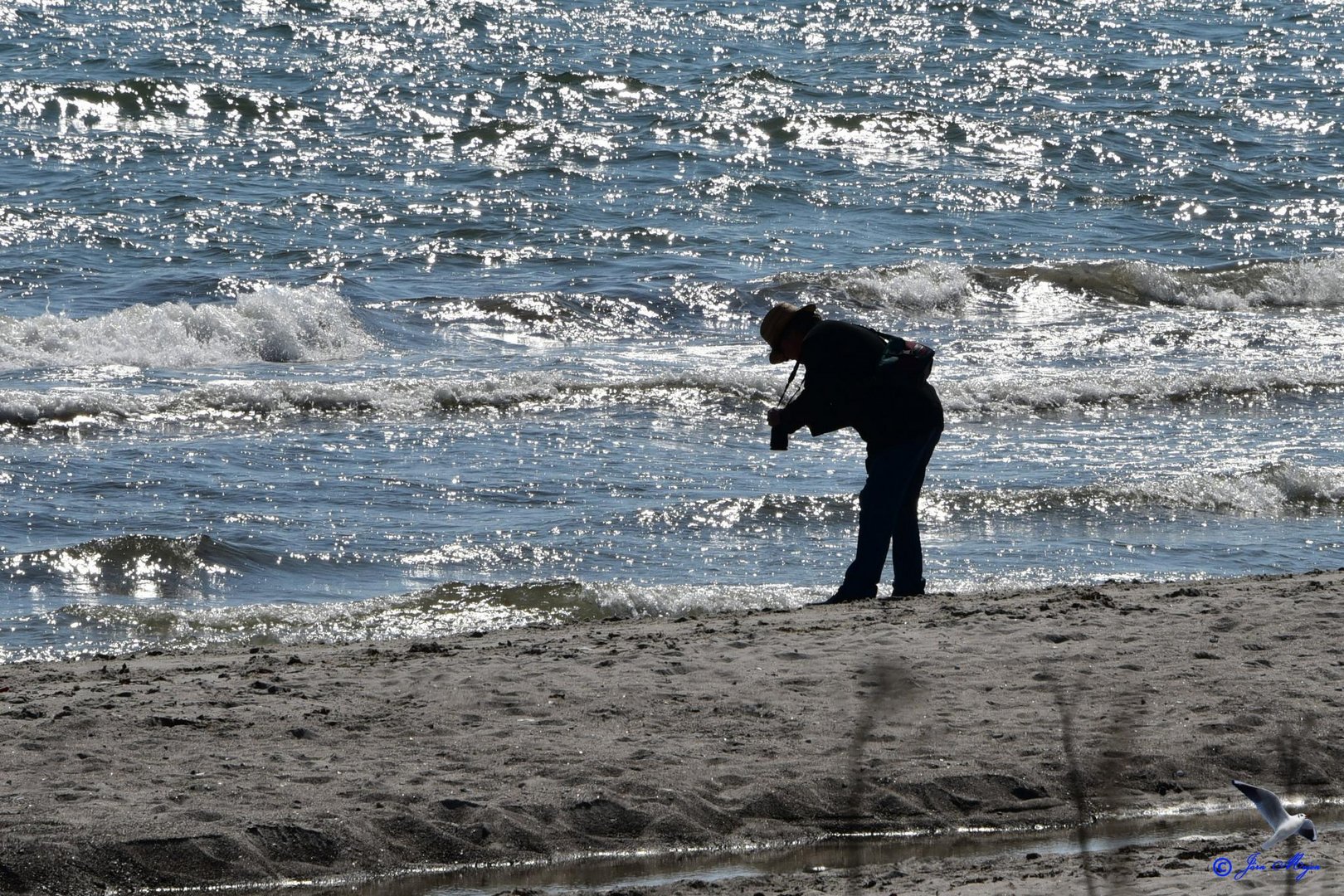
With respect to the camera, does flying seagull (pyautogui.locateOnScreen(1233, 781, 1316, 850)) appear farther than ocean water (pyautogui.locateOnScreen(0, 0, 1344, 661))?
No

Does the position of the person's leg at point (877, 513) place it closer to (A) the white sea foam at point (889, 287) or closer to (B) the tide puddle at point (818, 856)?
(B) the tide puddle at point (818, 856)

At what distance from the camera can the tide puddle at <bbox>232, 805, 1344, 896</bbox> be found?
4531 mm

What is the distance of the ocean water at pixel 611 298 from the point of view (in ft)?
29.1

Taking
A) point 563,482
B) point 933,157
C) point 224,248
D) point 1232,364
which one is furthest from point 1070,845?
point 933,157

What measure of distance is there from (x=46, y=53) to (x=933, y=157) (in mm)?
12880

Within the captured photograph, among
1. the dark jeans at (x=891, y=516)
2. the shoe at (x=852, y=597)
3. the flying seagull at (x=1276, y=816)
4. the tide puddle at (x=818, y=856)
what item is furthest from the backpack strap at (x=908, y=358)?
the flying seagull at (x=1276, y=816)

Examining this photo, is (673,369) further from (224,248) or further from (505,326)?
(224,248)

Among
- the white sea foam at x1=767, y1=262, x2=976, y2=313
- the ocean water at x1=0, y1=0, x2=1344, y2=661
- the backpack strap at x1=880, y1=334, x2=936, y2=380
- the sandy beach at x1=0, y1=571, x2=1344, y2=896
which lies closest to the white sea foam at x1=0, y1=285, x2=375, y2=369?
the ocean water at x1=0, y1=0, x2=1344, y2=661

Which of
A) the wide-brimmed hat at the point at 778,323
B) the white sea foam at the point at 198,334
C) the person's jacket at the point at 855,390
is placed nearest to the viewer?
the person's jacket at the point at 855,390

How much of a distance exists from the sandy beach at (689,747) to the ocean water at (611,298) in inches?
62.2

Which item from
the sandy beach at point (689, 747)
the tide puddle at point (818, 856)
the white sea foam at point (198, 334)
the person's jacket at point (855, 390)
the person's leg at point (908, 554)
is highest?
the person's jacket at point (855, 390)

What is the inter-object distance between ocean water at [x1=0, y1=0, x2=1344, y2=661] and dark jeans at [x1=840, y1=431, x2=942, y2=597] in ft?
2.34

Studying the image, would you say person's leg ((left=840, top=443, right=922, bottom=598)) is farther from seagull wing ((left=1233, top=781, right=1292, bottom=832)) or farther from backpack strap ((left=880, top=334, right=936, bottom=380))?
seagull wing ((left=1233, top=781, right=1292, bottom=832))

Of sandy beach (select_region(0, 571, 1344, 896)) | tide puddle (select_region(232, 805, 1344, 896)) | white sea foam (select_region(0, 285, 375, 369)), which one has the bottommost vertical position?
tide puddle (select_region(232, 805, 1344, 896))
